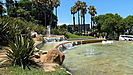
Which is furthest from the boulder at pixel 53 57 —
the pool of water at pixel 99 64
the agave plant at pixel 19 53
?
the agave plant at pixel 19 53

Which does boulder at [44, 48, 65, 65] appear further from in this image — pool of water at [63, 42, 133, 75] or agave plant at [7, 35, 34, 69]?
agave plant at [7, 35, 34, 69]

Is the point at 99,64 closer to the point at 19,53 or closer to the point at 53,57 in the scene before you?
the point at 53,57

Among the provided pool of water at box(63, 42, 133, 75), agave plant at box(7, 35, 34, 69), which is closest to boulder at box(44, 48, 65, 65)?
pool of water at box(63, 42, 133, 75)

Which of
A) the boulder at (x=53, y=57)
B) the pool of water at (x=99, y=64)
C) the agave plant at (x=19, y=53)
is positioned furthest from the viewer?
the boulder at (x=53, y=57)

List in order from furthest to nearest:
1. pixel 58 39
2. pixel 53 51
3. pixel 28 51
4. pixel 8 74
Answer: pixel 58 39
pixel 53 51
pixel 28 51
pixel 8 74

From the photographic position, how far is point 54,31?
1294 inches

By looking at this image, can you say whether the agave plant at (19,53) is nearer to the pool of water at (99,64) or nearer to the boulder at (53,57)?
the boulder at (53,57)

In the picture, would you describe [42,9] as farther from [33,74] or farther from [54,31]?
[33,74]

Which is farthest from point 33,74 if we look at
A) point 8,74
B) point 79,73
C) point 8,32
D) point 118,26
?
point 118,26

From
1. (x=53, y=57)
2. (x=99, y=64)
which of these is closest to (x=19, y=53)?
(x=53, y=57)

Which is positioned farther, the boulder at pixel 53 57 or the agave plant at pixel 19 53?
the boulder at pixel 53 57

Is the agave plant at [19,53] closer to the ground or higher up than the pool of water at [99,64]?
higher up

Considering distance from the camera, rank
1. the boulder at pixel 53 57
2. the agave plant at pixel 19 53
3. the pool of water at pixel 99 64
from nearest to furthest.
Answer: the agave plant at pixel 19 53 → the pool of water at pixel 99 64 → the boulder at pixel 53 57

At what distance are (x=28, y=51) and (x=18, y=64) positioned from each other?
840 millimetres
